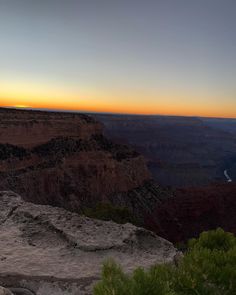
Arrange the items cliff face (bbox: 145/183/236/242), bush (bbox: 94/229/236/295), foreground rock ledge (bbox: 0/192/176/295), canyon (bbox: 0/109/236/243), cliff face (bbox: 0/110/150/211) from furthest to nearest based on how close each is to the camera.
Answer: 1. cliff face (bbox: 145/183/236/242)
2. canyon (bbox: 0/109/236/243)
3. cliff face (bbox: 0/110/150/211)
4. foreground rock ledge (bbox: 0/192/176/295)
5. bush (bbox: 94/229/236/295)

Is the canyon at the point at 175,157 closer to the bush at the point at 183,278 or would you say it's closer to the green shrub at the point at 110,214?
the green shrub at the point at 110,214

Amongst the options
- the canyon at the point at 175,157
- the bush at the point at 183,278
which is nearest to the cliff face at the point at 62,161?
the bush at the point at 183,278

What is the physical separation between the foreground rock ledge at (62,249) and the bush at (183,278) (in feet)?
8.34

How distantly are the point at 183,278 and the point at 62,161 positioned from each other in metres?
50.4

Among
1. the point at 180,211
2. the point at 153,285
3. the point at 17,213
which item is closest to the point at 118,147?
the point at 180,211

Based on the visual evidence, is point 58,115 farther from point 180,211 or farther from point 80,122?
point 180,211

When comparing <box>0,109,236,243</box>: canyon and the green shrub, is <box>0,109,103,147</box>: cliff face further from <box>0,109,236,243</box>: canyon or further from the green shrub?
the green shrub

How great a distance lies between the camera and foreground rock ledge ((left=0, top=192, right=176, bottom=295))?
792 centimetres

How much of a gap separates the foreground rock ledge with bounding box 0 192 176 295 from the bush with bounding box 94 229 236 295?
2.54 m

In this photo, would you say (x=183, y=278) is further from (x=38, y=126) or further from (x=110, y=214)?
(x=38, y=126)

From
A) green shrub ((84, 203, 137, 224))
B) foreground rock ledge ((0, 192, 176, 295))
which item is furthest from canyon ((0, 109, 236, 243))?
foreground rock ledge ((0, 192, 176, 295))

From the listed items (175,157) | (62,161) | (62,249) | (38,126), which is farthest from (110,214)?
(175,157)

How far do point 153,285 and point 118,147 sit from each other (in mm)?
64727

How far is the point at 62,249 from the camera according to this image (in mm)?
9375
